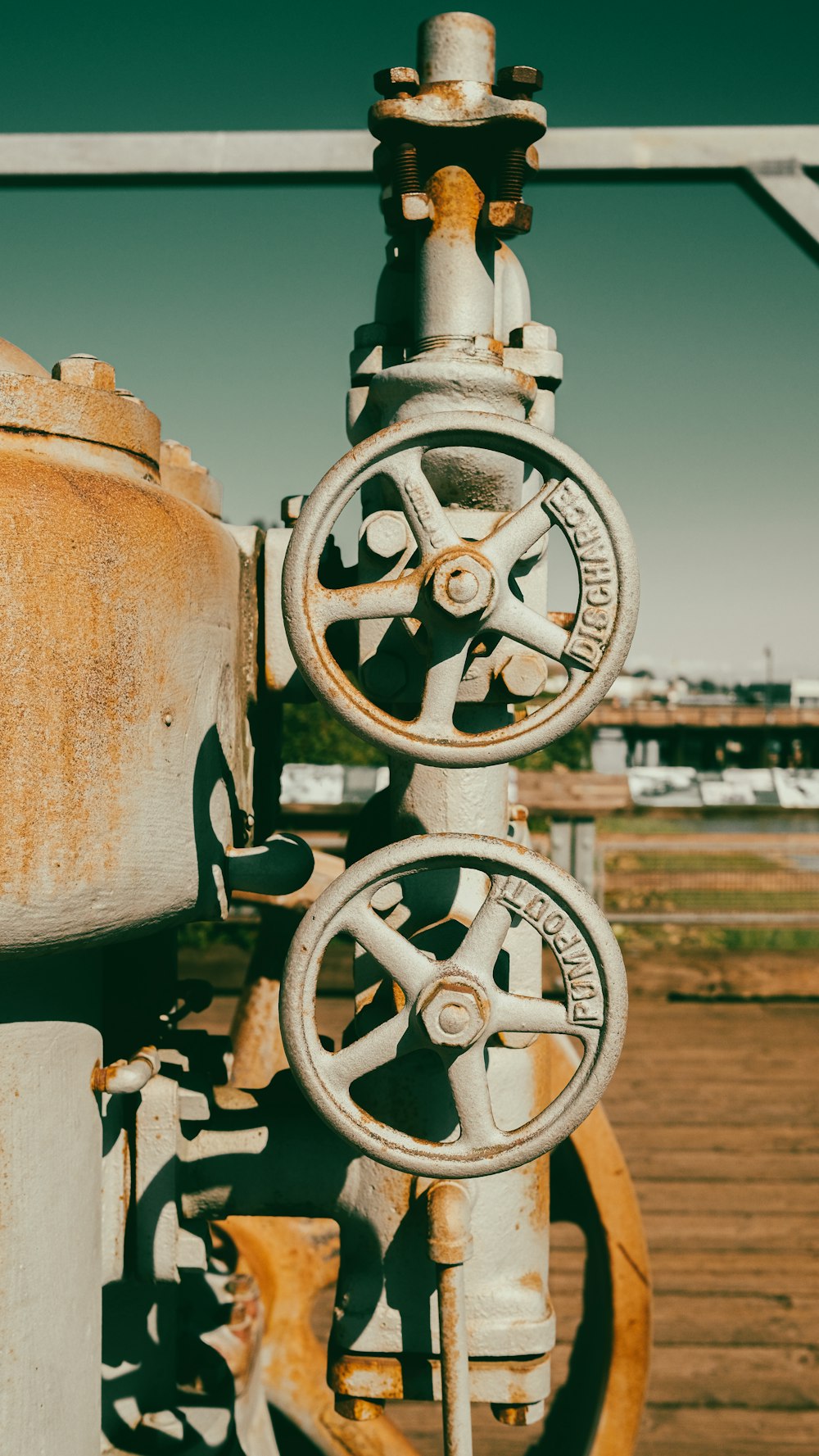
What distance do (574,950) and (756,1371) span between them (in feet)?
5.91

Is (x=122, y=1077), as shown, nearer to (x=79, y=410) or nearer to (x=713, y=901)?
(x=79, y=410)

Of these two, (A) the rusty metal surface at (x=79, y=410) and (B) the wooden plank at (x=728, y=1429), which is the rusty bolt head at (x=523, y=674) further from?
(B) the wooden plank at (x=728, y=1429)

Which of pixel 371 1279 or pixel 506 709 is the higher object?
pixel 506 709

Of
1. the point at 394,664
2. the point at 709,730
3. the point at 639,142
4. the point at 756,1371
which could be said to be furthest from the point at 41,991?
the point at 709,730

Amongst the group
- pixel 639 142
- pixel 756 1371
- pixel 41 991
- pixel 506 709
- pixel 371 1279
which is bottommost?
pixel 756 1371

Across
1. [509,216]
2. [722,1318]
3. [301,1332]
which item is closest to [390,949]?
[509,216]

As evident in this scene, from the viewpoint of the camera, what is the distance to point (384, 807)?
137 centimetres

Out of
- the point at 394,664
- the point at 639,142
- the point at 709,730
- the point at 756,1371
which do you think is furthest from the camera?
the point at 709,730

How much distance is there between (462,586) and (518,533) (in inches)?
3.1

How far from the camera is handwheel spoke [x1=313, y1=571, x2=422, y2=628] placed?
1.01 m

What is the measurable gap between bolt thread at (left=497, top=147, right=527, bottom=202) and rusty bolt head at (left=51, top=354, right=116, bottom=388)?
0.43 meters

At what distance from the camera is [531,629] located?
1021 mm

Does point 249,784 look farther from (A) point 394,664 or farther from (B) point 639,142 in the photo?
(B) point 639,142

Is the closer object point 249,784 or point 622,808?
point 249,784
